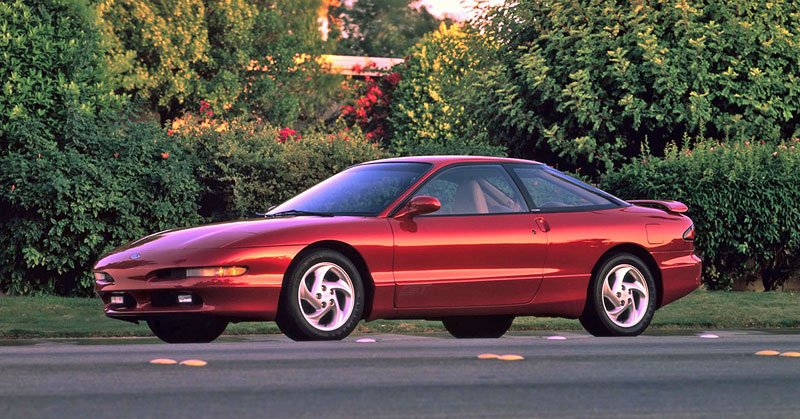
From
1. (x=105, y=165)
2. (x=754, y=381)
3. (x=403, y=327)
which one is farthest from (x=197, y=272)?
(x=105, y=165)

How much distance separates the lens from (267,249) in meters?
10.5

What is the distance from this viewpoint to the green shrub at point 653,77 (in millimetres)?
22859

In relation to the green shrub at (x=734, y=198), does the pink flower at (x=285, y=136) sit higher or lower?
higher

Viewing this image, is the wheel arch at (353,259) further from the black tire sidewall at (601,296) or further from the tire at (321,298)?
the black tire sidewall at (601,296)

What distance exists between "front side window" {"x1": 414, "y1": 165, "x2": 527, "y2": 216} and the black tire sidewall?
865 millimetres

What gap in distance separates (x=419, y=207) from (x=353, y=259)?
632 mm

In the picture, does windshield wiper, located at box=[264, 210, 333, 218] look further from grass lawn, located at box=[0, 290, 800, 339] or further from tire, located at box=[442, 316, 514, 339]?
grass lawn, located at box=[0, 290, 800, 339]

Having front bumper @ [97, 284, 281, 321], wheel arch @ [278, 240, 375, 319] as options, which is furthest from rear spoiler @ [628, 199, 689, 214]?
front bumper @ [97, 284, 281, 321]

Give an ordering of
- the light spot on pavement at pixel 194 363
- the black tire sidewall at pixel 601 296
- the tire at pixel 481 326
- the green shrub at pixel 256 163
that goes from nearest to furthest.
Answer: the light spot on pavement at pixel 194 363, the black tire sidewall at pixel 601 296, the tire at pixel 481 326, the green shrub at pixel 256 163

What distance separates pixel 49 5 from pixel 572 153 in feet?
29.0

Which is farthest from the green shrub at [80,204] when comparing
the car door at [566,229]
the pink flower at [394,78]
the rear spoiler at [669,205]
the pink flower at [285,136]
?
the pink flower at [394,78]

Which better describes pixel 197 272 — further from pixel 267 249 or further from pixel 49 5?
pixel 49 5

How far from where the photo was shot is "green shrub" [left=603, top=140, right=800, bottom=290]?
19.7 m

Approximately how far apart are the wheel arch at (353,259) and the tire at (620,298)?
2.09 meters
